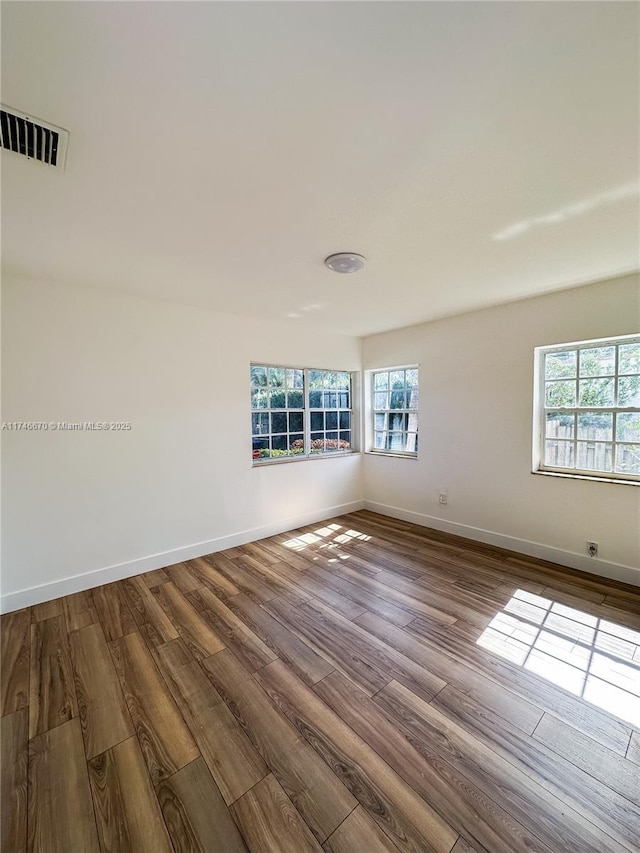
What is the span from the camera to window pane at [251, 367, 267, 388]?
3854 millimetres

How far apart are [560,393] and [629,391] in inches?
19.5

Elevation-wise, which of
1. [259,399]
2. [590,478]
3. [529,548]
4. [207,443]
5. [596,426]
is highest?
[259,399]

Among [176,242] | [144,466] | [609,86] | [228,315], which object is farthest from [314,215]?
[144,466]

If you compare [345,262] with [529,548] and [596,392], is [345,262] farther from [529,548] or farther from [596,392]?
[529,548]

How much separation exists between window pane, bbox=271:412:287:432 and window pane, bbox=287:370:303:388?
385 mm

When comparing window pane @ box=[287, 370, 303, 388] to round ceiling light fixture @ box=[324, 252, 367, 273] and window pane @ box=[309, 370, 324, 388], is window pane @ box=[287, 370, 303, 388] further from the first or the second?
round ceiling light fixture @ box=[324, 252, 367, 273]

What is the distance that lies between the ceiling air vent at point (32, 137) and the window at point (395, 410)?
12.4 ft

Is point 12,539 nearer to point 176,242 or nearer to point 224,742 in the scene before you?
point 224,742

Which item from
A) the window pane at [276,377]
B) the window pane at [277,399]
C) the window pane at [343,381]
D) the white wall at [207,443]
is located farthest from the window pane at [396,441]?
the window pane at [276,377]

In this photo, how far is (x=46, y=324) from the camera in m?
2.63

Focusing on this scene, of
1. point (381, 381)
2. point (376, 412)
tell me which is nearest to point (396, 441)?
point (376, 412)

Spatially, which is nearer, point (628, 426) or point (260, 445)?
point (628, 426)

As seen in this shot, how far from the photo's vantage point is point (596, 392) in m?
3.01

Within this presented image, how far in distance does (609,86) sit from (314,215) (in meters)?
1.20
